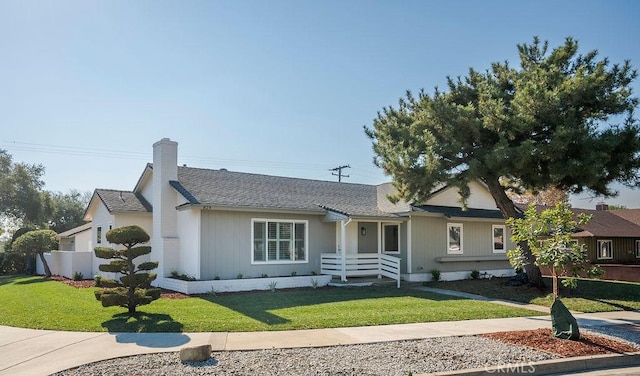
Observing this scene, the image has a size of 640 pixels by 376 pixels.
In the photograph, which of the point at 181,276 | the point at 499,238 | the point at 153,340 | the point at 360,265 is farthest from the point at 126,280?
the point at 499,238

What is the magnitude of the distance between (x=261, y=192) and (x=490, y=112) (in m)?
8.91

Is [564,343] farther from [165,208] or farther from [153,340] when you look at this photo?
[165,208]

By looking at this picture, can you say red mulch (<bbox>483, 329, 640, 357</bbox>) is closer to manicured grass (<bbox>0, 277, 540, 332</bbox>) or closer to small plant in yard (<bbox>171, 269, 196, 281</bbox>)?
manicured grass (<bbox>0, 277, 540, 332</bbox>)

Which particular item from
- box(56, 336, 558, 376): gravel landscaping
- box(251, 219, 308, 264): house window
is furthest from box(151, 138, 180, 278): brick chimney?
box(56, 336, 558, 376): gravel landscaping

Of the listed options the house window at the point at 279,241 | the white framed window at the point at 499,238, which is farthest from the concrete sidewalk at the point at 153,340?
the white framed window at the point at 499,238

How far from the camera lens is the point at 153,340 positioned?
8406 mm

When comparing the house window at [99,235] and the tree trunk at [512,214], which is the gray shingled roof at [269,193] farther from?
the house window at [99,235]

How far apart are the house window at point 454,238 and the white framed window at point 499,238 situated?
83.7 inches

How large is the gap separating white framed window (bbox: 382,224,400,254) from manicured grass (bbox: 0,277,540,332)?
429cm

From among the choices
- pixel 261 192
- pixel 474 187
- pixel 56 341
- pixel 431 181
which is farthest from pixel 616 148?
pixel 56 341

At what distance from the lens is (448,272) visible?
19.9 meters

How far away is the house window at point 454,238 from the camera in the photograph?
66.4ft

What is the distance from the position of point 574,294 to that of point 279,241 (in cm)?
1021

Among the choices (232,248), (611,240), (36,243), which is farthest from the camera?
(611,240)
